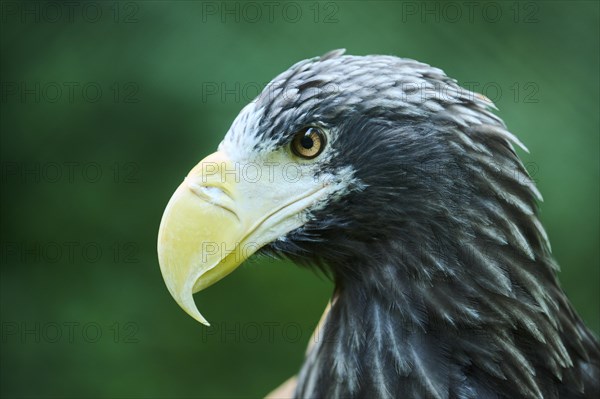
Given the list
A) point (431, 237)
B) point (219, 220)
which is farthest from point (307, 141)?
point (431, 237)

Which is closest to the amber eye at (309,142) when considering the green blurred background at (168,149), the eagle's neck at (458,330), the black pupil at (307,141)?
the black pupil at (307,141)

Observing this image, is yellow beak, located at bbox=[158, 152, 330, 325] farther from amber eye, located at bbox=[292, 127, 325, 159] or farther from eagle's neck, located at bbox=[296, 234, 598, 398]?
eagle's neck, located at bbox=[296, 234, 598, 398]

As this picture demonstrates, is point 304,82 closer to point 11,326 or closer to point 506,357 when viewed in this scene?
point 506,357

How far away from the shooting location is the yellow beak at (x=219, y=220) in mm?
2225

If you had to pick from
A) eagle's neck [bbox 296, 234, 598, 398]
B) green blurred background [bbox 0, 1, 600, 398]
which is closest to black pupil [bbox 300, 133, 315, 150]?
eagle's neck [bbox 296, 234, 598, 398]

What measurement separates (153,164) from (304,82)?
240 cm

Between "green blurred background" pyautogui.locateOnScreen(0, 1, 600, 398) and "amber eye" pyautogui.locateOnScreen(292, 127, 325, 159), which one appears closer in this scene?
"amber eye" pyautogui.locateOnScreen(292, 127, 325, 159)

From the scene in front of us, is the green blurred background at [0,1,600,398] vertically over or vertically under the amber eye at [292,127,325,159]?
under

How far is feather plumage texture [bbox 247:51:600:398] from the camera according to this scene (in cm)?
223

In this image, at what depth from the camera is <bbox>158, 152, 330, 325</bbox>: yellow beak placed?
2.22 meters

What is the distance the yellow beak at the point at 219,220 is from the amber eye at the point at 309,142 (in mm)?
77

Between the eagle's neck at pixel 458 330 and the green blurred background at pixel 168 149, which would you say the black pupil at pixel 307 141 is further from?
the green blurred background at pixel 168 149

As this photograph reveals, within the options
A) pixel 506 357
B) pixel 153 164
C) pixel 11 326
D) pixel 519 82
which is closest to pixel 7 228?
pixel 11 326

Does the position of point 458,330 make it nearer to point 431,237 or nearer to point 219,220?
point 431,237
